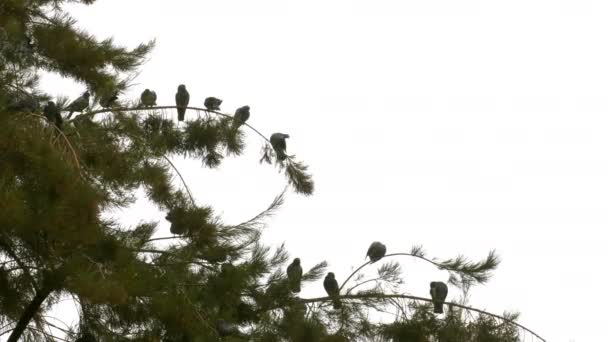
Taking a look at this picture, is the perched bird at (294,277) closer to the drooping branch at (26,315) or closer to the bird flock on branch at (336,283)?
the bird flock on branch at (336,283)

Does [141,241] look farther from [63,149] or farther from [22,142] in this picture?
[22,142]

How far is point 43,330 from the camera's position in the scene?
18.9ft

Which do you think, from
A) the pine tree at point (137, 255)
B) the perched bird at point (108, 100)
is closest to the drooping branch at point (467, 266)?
the pine tree at point (137, 255)

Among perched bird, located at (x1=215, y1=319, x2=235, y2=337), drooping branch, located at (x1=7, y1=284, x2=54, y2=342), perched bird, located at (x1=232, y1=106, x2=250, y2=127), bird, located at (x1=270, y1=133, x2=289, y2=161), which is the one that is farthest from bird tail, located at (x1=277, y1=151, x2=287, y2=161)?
drooping branch, located at (x1=7, y1=284, x2=54, y2=342)

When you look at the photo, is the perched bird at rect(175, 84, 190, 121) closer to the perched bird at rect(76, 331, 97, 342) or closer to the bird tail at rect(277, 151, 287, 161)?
the bird tail at rect(277, 151, 287, 161)

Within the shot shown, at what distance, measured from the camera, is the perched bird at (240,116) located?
692 cm

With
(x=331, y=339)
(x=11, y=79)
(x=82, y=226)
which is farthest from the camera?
(x=11, y=79)

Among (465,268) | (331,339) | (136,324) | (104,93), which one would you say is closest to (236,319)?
(136,324)

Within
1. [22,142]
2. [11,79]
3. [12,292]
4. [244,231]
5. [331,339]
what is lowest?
[331,339]

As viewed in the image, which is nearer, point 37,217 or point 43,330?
point 37,217

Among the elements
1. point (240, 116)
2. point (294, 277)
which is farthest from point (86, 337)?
point (240, 116)

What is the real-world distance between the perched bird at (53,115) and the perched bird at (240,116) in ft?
4.18

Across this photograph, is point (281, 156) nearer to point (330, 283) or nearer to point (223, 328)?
point (330, 283)

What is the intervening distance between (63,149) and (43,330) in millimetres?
1229
